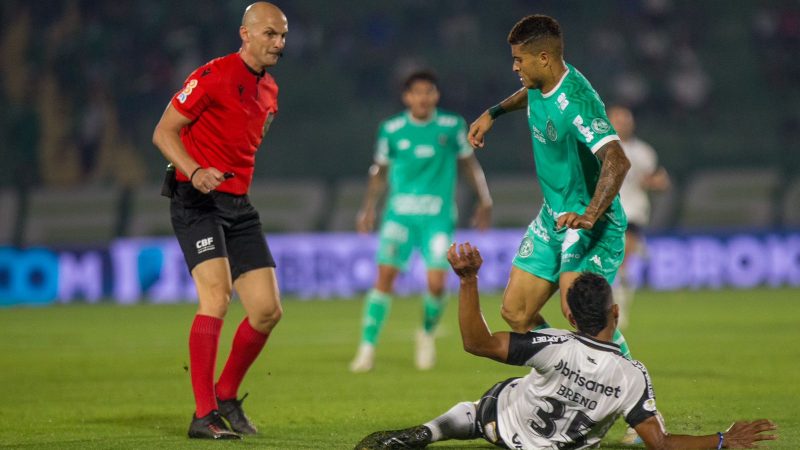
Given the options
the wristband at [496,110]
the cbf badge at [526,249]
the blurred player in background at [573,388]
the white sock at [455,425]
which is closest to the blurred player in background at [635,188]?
the wristband at [496,110]

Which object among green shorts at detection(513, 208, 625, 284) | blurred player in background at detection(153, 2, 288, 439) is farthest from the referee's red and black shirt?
green shorts at detection(513, 208, 625, 284)

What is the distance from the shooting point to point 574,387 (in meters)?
5.43

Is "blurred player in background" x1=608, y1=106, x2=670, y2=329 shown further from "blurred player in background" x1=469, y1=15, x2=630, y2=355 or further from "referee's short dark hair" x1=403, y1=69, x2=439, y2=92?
"blurred player in background" x1=469, y1=15, x2=630, y2=355

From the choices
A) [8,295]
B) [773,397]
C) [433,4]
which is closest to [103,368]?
[773,397]

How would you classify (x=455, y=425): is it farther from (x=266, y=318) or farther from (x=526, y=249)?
(x=266, y=318)

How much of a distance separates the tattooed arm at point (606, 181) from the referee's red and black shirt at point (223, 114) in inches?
73.9

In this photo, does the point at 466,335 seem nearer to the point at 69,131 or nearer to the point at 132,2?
the point at 69,131

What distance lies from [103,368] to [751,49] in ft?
55.8

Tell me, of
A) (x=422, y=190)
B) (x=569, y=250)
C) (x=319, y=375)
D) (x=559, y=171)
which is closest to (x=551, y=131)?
(x=559, y=171)

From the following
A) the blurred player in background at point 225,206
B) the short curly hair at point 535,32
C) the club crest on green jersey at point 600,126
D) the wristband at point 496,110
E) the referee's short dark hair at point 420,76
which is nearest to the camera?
the club crest on green jersey at point 600,126

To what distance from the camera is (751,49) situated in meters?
24.0

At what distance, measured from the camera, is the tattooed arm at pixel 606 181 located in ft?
19.2

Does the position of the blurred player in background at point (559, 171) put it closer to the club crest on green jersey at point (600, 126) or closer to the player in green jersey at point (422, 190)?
the club crest on green jersey at point (600, 126)

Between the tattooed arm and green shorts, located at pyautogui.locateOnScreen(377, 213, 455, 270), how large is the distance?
4.36 metres
